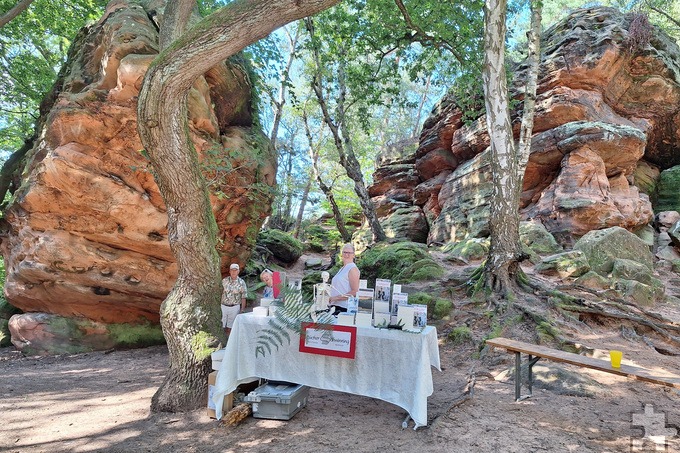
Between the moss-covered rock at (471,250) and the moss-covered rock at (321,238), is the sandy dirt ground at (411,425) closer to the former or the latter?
the moss-covered rock at (471,250)

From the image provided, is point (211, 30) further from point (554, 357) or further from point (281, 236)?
point (281, 236)

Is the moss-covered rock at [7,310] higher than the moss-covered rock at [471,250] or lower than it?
lower

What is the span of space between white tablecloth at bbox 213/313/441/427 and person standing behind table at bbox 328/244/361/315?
0.50 meters

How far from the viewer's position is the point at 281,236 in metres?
14.6

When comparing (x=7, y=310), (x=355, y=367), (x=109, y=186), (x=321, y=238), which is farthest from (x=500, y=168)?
(x=321, y=238)

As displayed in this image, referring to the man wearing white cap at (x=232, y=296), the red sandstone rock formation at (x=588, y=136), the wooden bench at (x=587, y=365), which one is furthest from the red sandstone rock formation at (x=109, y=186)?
the red sandstone rock formation at (x=588, y=136)

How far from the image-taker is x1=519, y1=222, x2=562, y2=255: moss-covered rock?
9992 millimetres

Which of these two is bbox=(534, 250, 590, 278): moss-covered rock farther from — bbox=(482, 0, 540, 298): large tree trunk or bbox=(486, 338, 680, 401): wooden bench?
bbox=(486, 338, 680, 401): wooden bench

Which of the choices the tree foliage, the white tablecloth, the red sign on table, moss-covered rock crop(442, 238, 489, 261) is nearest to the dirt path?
the white tablecloth

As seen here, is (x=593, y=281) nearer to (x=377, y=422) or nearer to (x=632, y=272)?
(x=632, y=272)

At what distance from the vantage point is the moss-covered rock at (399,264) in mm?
8844

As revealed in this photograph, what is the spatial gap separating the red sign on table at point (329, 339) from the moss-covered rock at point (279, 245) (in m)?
10.3

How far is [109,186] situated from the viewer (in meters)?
7.49

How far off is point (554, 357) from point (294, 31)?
19950mm
